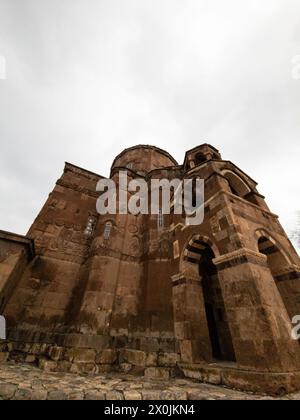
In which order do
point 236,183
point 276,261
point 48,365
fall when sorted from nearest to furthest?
point 48,365
point 276,261
point 236,183

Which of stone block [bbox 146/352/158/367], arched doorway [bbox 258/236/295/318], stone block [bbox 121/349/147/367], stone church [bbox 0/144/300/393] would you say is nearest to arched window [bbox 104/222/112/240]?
stone church [bbox 0/144/300/393]

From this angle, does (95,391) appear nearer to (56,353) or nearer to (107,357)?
(107,357)

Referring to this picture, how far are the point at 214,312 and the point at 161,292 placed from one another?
10.0 ft

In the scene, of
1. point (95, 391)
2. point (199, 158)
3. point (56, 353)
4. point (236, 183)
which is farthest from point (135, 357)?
point (199, 158)

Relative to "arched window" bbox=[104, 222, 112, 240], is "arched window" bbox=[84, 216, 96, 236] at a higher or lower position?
higher

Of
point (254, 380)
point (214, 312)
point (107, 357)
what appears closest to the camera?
point (254, 380)

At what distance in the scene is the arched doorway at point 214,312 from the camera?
861 cm

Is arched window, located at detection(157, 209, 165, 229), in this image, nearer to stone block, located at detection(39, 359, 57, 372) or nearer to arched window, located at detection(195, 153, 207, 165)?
arched window, located at detection(195, 153, 207, 165)

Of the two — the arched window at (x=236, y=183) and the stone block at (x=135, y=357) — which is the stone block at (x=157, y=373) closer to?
the stone block at (x=135, y=357)

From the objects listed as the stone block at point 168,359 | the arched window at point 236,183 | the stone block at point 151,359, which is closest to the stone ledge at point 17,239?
the stone block at point 151,359

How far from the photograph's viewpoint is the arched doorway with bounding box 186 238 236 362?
8.61m

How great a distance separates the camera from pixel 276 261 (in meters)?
8.30

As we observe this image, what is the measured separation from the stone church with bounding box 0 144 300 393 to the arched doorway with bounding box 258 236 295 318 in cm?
4

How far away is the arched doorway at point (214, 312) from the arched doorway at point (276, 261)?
2.34 metres
